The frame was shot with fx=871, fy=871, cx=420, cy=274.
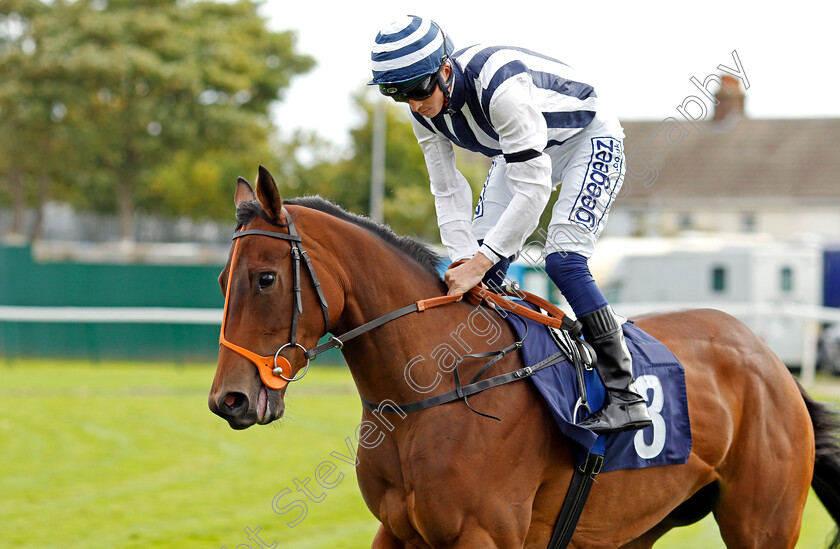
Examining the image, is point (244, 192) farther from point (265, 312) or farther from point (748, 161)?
point (748, 161)

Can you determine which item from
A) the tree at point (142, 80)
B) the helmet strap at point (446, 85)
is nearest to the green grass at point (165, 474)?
the helmet strap at point (446, 85)

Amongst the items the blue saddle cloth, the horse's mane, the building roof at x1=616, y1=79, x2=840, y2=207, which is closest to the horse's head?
the horse's mane

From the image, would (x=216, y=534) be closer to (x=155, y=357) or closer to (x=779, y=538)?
(x=779, y=538)

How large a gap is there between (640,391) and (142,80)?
26.3 metres

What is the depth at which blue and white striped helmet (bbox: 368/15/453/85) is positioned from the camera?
2.88 m

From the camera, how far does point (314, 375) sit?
1538 centimetres

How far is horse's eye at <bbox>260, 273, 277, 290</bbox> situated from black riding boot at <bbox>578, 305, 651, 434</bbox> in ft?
3.87

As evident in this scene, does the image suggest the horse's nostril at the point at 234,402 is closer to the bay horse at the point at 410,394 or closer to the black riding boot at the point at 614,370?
the bay horse at the point at 410,394

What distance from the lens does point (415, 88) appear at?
2.94 meters

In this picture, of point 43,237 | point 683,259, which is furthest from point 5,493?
point 43,237

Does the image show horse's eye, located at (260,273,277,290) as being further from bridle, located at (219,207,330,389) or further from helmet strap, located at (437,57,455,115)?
helmet strap, located at (437,57,455,115)

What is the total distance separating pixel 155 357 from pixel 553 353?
1305 cm

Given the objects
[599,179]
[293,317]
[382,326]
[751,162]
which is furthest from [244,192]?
[751,162]

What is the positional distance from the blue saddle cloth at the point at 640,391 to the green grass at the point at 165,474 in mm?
917
